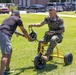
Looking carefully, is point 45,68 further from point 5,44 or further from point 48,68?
point 5,44

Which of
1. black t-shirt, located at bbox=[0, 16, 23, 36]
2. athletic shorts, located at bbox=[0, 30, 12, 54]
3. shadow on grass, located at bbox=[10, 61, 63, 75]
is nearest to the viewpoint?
athletic shorts, located at bbox=[0, 30, 12, 54]

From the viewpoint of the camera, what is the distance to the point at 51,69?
25.5 ft

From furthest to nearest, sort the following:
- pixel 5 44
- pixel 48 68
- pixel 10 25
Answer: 1. pixel 48 68
2. pixel 10 25
3. pixel 5 44

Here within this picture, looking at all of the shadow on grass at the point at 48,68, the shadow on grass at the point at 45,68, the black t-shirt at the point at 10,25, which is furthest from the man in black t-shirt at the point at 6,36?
the shadow on grass at the point at 48,68

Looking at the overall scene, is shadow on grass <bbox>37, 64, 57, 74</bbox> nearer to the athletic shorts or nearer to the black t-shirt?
the athletic shorts

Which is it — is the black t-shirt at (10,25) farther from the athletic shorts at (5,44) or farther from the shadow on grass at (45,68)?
the shadow on grass at (45,68)

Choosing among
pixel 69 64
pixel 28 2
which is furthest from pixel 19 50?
pixel 28 2

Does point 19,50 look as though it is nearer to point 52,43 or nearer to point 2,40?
point 52,43

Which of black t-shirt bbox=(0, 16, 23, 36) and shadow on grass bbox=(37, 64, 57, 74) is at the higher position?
black t-shirt bbox=(0, 16, 23, 36)

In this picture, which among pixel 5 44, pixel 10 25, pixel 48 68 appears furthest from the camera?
pixel 48 68

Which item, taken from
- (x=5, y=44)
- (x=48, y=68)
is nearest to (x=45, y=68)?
(x=48, y=68)

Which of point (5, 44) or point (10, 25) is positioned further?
point (10, 25)

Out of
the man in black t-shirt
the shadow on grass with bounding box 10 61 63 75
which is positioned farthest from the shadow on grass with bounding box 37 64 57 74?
the man in black t-shirt

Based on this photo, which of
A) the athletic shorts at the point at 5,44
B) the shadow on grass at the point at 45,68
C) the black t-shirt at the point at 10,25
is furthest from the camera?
the shadow on grass at the point at 45,68
